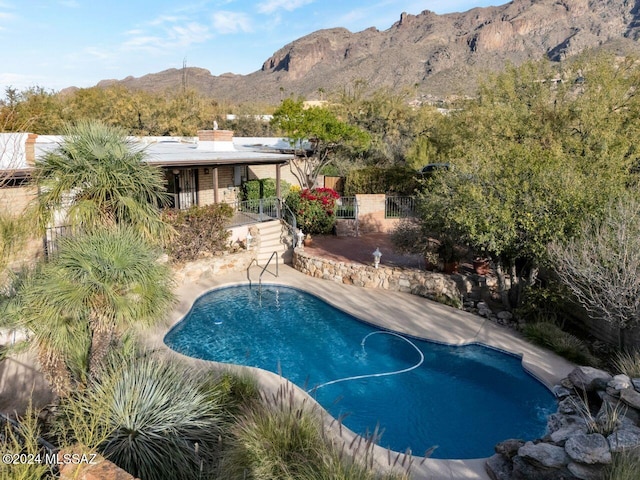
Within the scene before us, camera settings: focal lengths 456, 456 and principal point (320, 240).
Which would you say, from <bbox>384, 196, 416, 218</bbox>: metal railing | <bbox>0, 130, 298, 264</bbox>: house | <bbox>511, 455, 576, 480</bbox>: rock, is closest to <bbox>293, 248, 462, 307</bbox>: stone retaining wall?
<bbox>0, 130, 298, 264</bbox>: house

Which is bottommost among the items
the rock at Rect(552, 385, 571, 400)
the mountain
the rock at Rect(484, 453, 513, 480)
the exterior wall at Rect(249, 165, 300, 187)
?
the rock at Rect(484, 453, 513, 480)

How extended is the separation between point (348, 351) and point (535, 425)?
4961 millimetres

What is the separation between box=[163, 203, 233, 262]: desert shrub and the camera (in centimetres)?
1720

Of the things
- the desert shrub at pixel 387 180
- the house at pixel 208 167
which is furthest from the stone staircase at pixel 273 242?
the desert shrub at pixel 387 180

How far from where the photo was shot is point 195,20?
44438mm

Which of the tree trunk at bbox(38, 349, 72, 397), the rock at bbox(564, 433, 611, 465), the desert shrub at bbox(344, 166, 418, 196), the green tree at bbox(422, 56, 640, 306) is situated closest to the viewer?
the rock at bbox(564, 433, 611, 465)

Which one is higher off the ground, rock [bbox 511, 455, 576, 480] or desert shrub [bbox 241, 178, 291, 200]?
desert shrub [bbox 241, 178, 291, 200]

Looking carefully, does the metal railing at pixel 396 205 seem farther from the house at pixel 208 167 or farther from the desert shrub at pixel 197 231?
the desert shrub at pixel 197 231

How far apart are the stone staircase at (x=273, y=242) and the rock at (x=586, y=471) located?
14.3 metres

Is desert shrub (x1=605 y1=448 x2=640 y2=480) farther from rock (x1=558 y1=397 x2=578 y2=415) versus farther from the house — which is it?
the house

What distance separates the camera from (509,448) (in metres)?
7.84

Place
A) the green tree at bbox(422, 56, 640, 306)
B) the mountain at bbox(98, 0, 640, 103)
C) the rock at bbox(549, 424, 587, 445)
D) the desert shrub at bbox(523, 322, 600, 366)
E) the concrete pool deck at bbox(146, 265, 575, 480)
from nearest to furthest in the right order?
the rock at bbox(549, 424, 587, 445)
the concrete pool deck at bbox(146, 265, 575, 480)
the desert shrub at bbox(523, 322, 600, 366)
the green tree at bbox(422, 56, 640, 306)
the mountain at bbox(98, 0, 640, 103)

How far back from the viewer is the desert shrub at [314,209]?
2158 centimetres

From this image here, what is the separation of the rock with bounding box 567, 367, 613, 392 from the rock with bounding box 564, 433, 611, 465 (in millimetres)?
2495
